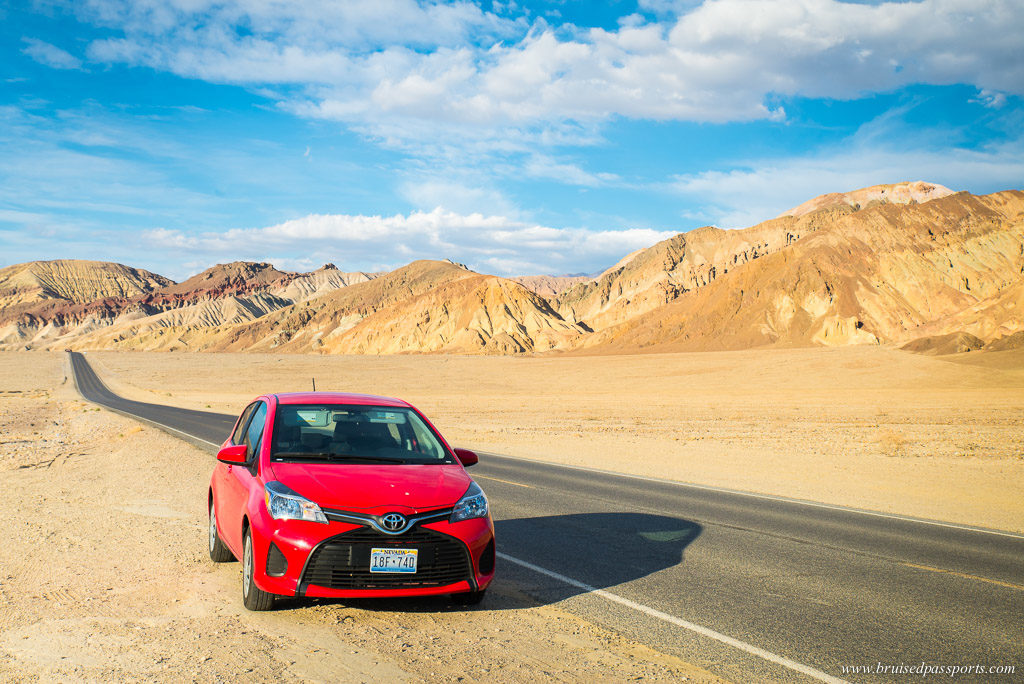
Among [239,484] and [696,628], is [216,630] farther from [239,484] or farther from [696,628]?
[696,628]

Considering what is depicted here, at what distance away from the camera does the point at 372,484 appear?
5418mm

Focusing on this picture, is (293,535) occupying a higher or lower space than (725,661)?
higher

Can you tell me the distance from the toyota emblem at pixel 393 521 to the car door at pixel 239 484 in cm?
133

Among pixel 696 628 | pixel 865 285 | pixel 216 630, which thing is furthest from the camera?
pixel 865 285

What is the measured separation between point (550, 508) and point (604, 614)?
497 centimetres

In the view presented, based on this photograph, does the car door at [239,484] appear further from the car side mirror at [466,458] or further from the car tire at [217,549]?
the car side mirror at [466,458]

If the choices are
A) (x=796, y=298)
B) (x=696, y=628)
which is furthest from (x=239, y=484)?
(x=796, y=298)


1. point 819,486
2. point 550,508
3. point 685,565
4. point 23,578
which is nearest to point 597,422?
point 819,486

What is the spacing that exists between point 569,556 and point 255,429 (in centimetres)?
339

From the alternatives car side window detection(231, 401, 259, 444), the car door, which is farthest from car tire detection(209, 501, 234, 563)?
car side window detection(231, 401, 259, 444)

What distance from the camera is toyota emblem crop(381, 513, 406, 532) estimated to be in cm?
506

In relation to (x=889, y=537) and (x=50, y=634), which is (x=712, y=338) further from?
(x=50, y=634)

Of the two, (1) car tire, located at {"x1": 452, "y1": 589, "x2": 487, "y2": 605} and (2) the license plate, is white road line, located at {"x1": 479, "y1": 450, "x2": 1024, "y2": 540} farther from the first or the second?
(2) the license plate

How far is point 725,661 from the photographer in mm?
4887
